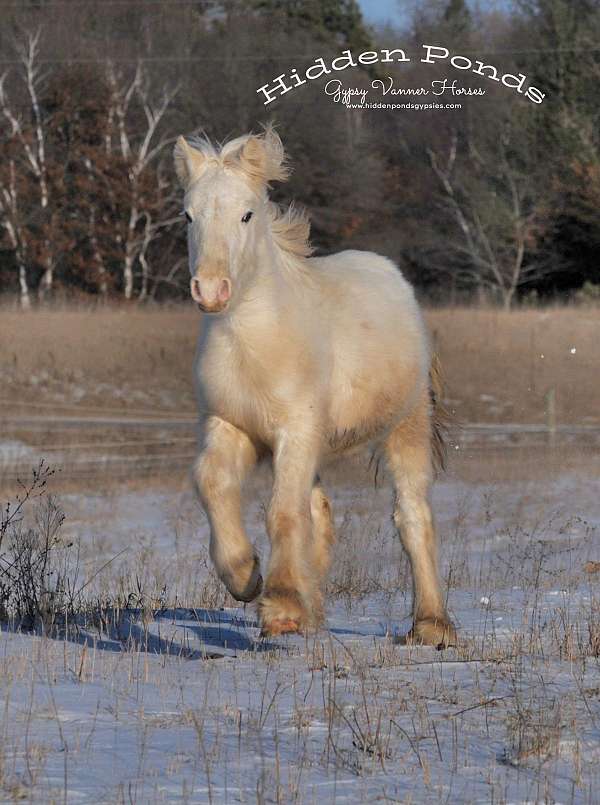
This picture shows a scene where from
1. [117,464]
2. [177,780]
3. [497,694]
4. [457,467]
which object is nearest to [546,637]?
[497,694]

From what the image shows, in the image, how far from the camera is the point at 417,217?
4572 centimetres

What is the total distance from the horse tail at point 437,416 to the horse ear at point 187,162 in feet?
7.17

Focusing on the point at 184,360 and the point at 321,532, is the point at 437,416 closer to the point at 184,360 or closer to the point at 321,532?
the point at 321,532

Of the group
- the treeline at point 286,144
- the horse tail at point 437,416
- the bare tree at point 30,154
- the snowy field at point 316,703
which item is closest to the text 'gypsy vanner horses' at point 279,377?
the snowy field at point 316,703

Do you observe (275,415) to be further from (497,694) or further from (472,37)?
(472,37)

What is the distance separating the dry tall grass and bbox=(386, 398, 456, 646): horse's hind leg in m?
18.7

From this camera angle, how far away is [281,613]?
5629 millimetres

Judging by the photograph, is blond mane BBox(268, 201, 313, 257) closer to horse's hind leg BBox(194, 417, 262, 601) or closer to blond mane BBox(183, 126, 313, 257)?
blond mane BBox(183, 126, 313, 257)

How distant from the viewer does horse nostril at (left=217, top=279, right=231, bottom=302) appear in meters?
5.54

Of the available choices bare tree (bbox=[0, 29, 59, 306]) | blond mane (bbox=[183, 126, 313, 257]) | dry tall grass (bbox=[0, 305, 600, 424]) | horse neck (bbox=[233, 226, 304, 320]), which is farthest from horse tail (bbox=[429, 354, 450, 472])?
bare tree (bbox=[0, 29, 59, 306])

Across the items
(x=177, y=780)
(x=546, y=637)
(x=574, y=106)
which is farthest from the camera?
(x=574, y=106)

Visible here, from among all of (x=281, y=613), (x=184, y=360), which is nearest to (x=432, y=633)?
(x=281, y=613)

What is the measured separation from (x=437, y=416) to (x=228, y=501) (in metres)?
2.16

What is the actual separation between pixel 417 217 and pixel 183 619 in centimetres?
3935
